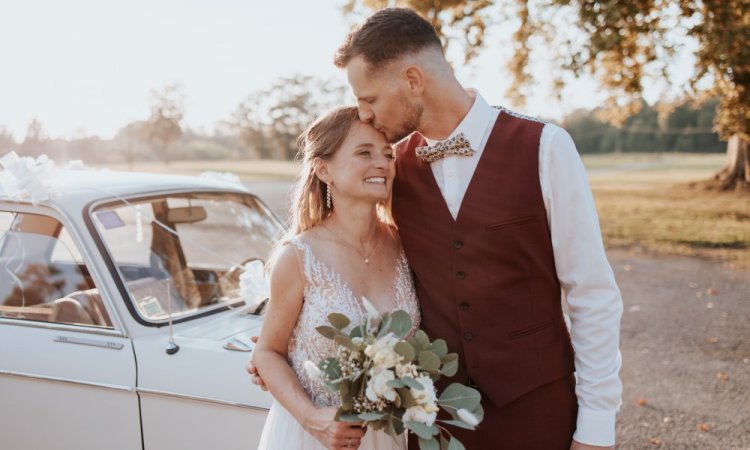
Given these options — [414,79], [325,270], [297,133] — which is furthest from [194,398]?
[297,133]

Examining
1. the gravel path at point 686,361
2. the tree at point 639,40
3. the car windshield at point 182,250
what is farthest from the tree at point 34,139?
the car windshield at point 182,250

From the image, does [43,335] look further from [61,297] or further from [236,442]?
[236,442]

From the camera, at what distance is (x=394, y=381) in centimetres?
180

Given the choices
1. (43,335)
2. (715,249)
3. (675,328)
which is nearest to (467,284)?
(43,335)

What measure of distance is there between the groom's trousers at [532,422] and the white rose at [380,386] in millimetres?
522

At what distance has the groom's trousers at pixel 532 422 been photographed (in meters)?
2.19

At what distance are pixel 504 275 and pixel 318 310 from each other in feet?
2.05

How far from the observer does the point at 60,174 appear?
160 inches

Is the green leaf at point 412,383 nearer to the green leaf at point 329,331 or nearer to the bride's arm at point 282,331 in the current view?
the green leaf at point 329,331

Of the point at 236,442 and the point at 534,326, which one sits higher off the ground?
the point at 534,326

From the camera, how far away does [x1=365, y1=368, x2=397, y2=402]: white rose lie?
1.80 m

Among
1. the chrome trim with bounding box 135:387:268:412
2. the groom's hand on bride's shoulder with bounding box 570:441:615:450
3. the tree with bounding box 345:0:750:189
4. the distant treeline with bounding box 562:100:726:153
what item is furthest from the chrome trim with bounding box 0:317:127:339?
Answer: the distant treeline with bounding box 562:100:726:153

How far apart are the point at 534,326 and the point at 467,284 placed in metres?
0.25

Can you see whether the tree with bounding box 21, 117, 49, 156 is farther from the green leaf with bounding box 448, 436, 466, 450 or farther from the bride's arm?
the green leaf with bounding box 448, 436, 466, 450
